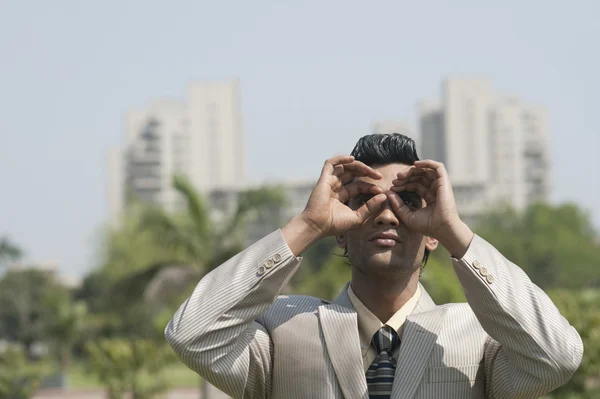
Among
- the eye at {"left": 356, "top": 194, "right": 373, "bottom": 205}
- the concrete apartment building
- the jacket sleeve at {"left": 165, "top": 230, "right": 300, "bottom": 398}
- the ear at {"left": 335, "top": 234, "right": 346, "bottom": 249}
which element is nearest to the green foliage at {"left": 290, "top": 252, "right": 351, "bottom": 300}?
the ear at {"left": 335, "top": 234, "right": 346, "bottom": 249}

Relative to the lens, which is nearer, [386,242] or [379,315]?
[386,242]

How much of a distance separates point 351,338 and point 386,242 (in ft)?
1.00

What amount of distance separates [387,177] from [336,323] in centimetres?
48

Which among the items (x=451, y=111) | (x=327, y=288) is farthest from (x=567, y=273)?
(x=327, y=288)

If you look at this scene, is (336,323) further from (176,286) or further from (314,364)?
(176,286)

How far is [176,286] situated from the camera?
1648 cm

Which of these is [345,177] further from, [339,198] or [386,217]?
[386,217]

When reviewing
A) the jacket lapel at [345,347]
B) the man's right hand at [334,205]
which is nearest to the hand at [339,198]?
the man's right hand at [334,205]

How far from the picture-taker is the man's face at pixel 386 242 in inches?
136

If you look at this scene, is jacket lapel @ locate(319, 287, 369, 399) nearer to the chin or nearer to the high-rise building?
the chin

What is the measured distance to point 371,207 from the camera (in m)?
3.46

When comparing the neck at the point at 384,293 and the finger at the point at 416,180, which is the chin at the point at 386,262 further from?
the finger at the point at 416,180

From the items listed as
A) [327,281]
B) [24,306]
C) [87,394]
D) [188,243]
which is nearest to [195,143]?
[24,306]

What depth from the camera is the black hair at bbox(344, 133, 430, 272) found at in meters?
3.64
